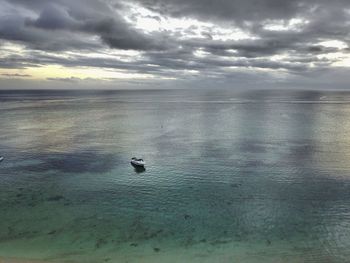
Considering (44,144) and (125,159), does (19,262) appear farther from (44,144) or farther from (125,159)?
(44,144)

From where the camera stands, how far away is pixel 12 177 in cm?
5962

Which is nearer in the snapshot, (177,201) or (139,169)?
(177,201)

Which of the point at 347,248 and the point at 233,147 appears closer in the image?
the point at 347,248

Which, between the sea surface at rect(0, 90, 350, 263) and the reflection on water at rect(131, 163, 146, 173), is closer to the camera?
the sea surface at rect(0, 90, 350, 263)

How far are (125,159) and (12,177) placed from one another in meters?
23.8

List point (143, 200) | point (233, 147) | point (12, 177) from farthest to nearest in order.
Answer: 1. point (233, 147)
2. point (12, 177)
3. point (143, 200)

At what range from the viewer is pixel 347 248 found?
34.5 meters

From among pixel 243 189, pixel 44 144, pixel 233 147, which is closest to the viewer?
pixel 243 189

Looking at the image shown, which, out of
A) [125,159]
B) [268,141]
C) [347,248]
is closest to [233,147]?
[268,141]

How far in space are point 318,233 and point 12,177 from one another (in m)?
53.7

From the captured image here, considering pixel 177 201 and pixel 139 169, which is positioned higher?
pixel 139 169

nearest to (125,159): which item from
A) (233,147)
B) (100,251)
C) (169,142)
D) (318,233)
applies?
(169,142)

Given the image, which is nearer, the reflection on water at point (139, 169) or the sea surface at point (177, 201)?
the sea surface at point (177, 201)

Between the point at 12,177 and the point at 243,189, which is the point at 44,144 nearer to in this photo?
the point at 12,177
